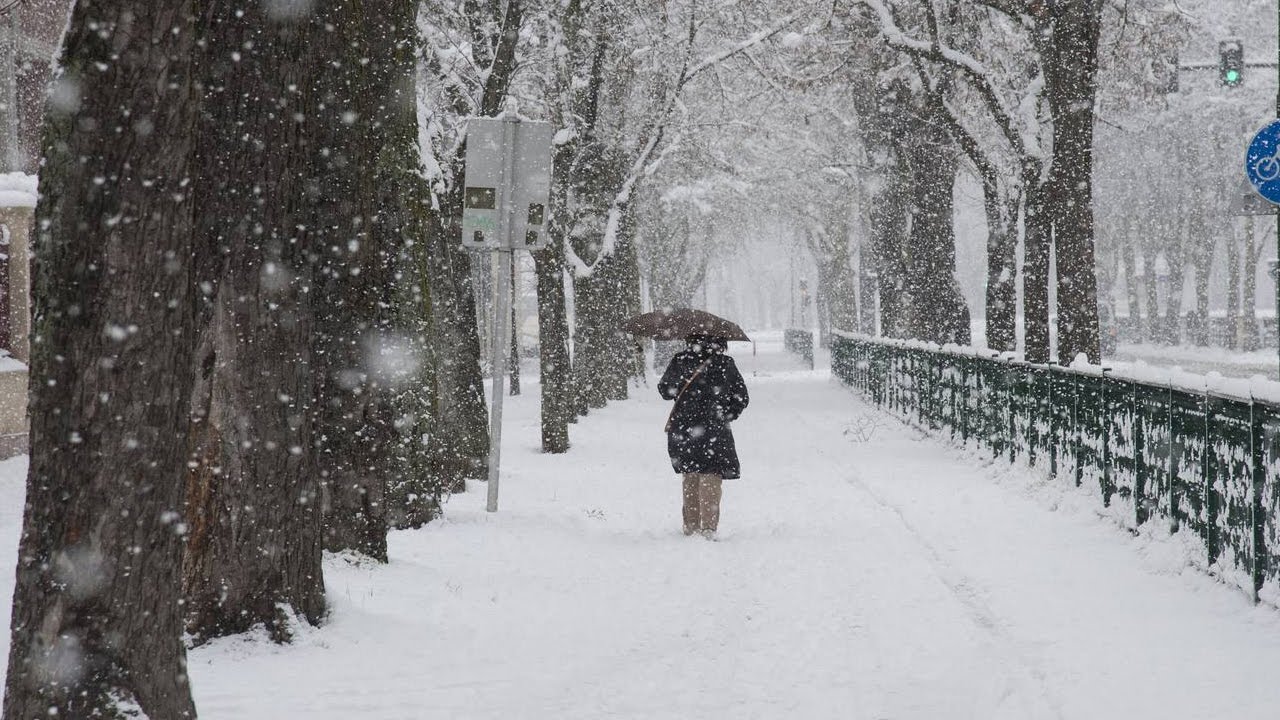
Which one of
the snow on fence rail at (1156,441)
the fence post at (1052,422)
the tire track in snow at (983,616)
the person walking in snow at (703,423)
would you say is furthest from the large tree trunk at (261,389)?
the fence post at (1052,422)

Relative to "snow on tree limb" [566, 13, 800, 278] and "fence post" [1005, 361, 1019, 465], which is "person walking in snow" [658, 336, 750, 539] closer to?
"fence post" [1005, 361, 1019, 465]

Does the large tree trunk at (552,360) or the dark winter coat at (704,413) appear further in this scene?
the large tree trunk at (552,360)

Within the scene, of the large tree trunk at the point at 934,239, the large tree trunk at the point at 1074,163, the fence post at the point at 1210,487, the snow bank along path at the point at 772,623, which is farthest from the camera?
the large tree trunk at the point at 934,239

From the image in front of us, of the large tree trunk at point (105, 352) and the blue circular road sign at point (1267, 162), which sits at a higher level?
the blue circular road sign at point (1267, 162)

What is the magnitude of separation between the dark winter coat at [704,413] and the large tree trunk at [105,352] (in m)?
6.30

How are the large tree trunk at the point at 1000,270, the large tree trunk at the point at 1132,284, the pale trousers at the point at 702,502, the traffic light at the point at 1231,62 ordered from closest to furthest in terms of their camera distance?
the pale trousers at the point at 702,502
the traffic light at the point at 1231,62
the large tree trunk at the point at 1000,270
the large tree trunk at the point at 1132,284

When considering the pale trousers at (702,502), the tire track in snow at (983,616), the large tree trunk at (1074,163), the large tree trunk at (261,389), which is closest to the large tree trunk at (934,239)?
the large tree trunk at (1074,163)

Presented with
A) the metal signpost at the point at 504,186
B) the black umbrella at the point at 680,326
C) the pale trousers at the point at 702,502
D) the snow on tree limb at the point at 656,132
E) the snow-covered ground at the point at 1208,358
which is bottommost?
the snow-covered ground at the point at 1208,358

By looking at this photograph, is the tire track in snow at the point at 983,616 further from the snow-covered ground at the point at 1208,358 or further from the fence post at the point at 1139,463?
the snow-covered ground at the point at 1208,358

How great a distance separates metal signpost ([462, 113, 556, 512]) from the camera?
9781 millimetres

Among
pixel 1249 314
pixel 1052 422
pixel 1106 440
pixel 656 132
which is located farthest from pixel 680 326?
pixel 1249 314

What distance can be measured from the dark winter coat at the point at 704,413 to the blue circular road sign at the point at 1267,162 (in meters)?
4.62

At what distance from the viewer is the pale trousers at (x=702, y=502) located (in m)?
9.70

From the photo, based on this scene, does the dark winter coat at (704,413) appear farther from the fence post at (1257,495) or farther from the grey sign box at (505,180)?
the fence post at (1257,495)
